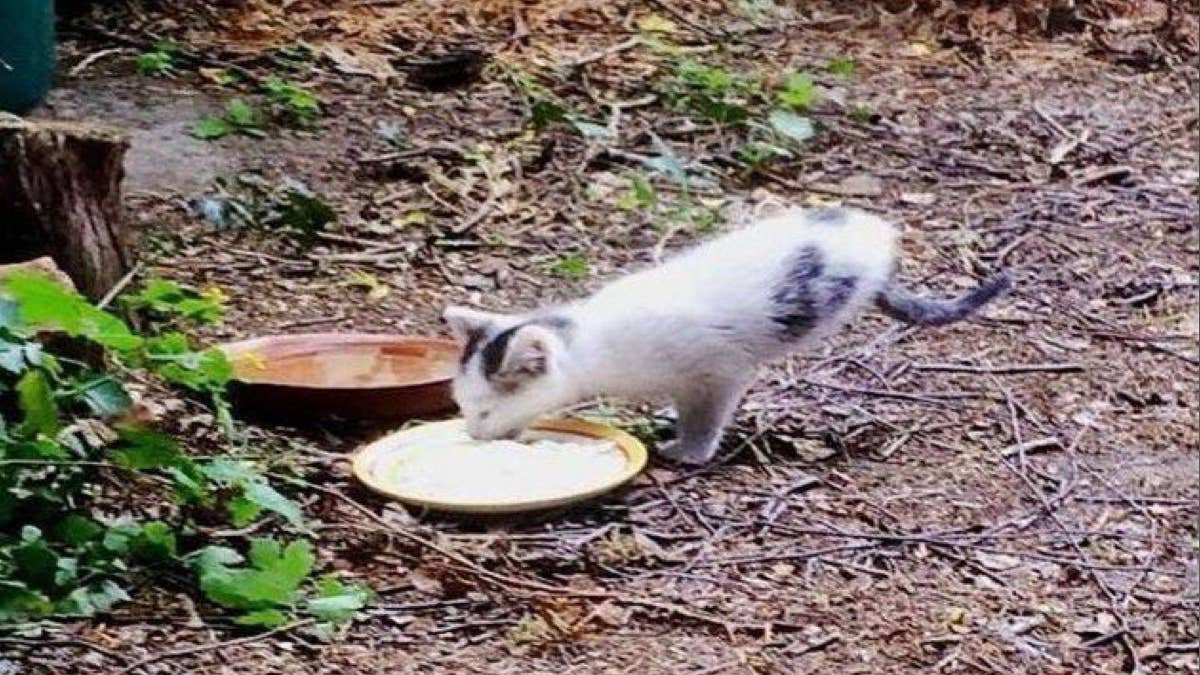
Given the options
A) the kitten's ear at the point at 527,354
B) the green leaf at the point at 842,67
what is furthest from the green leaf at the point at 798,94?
the kitten's ear at the point at 527,354

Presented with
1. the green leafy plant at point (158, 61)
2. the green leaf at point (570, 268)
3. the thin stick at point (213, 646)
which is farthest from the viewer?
the green leafy plant at point (158, 61)

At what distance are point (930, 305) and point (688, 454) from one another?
0.52 m

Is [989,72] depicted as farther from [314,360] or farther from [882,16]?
[314,360]

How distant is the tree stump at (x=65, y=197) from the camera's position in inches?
123

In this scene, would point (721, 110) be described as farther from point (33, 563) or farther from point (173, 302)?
point (33, 563)

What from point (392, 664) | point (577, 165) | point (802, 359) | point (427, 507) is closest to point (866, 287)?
point (802, 359)

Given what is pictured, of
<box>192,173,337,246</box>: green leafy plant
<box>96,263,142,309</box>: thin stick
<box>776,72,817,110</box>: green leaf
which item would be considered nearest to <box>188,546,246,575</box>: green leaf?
<box>96,263,142,309</box>: thin stick

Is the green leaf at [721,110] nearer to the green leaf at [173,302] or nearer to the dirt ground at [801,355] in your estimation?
the dirt ground at [801,355]

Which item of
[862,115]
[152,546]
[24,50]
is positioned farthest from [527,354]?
[862,115]

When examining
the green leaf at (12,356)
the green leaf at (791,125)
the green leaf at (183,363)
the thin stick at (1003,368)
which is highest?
the green leaf at (12,356)

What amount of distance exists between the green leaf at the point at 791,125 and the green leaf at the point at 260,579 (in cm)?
237

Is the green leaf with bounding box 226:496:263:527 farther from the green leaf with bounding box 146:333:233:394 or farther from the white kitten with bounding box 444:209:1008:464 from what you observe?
the white kitten with bounding box 444:209:1008:464

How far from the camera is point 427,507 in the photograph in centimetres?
285

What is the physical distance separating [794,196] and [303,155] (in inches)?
40.9
